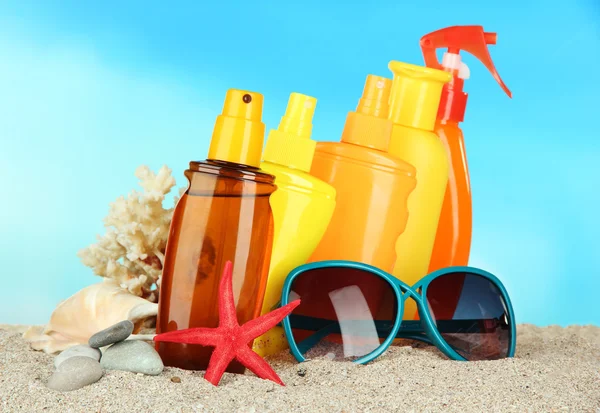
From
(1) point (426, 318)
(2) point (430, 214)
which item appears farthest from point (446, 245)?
(1) point (426, 318)

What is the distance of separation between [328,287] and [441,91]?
18.3 inches

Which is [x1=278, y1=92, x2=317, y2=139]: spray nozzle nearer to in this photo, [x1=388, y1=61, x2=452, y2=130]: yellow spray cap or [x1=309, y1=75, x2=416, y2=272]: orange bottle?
[x1=309, y1=75, x2=416, y2=272]: orange bottle

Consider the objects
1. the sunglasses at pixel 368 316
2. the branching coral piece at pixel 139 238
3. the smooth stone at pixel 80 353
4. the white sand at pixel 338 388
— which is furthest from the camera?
the branching coral piece at pixel 139 238

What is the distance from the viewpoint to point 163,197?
1218 millimetres

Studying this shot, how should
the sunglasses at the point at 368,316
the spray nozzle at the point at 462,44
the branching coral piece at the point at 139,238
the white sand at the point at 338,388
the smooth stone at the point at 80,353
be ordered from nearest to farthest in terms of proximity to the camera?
the white sand at the point at 338,388 < the smooth stone at the point at 80,353 < the sunglasses at the point at 368,316 < the branching coral piece at the point at 139,238 < the spray nozzle at the point at 462,44

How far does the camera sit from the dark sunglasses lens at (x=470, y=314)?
1.15 metres

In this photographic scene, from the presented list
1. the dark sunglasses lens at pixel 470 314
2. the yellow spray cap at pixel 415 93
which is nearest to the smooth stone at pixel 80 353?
the dark sunglasses lens at pixel 470 314

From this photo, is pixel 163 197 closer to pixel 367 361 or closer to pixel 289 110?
pixel 289 110

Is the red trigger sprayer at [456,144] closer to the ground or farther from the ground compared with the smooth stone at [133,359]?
farther from the ground

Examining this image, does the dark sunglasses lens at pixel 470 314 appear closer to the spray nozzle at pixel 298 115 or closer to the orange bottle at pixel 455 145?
the orange bottle at pixel 455 145

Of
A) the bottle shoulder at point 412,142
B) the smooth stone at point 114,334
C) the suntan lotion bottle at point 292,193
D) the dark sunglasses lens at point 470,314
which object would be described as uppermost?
the bottle shoulder at point 412,142

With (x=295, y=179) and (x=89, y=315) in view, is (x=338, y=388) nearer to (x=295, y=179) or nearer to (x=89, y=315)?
(x=295, y=179)

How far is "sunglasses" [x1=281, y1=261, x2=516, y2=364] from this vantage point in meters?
1.08

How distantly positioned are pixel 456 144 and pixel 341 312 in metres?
0.44
